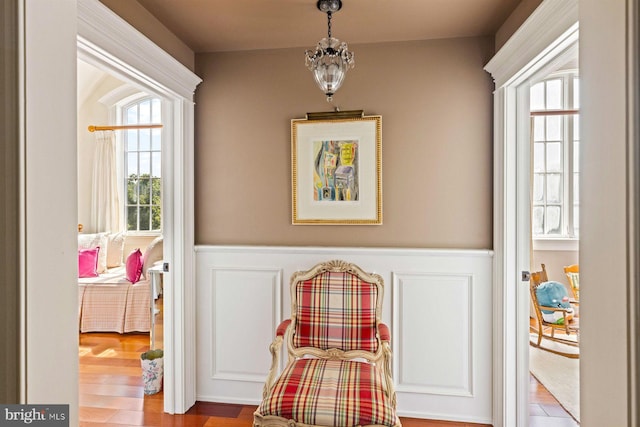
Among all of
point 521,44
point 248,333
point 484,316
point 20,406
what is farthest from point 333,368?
point 521,44

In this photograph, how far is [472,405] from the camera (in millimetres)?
2453

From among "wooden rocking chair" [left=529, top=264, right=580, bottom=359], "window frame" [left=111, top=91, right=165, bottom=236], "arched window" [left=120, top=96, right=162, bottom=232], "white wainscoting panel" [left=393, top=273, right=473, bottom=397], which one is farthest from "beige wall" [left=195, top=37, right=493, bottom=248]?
"window frame" [left=111, top=91, right=165, bottom=236]

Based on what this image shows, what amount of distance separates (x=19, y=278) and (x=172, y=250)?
208 cm

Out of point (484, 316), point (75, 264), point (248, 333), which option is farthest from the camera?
point (248, 333)

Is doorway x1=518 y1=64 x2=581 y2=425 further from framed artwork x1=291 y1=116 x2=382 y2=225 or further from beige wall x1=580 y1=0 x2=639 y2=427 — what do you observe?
beige wall x1=580 y1=0 x2=639 y2=427

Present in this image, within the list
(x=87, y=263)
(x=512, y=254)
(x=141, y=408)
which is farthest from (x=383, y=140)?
(x=87, y=263)

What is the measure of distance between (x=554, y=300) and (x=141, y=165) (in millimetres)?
5297

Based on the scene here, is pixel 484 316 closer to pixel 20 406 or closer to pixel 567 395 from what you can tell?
pixel 567 395

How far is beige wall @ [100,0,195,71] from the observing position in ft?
6.21

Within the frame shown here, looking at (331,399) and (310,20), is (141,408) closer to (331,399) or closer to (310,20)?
(331,399)

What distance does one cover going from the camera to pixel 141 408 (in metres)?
2.60

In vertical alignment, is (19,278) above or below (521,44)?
below

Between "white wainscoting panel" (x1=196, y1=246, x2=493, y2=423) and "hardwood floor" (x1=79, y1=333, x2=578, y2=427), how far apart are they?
0.42 ft

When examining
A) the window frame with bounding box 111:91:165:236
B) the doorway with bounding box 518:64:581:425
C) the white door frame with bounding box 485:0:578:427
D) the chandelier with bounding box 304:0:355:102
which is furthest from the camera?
the window frame with bounding box 111:91:165:236
